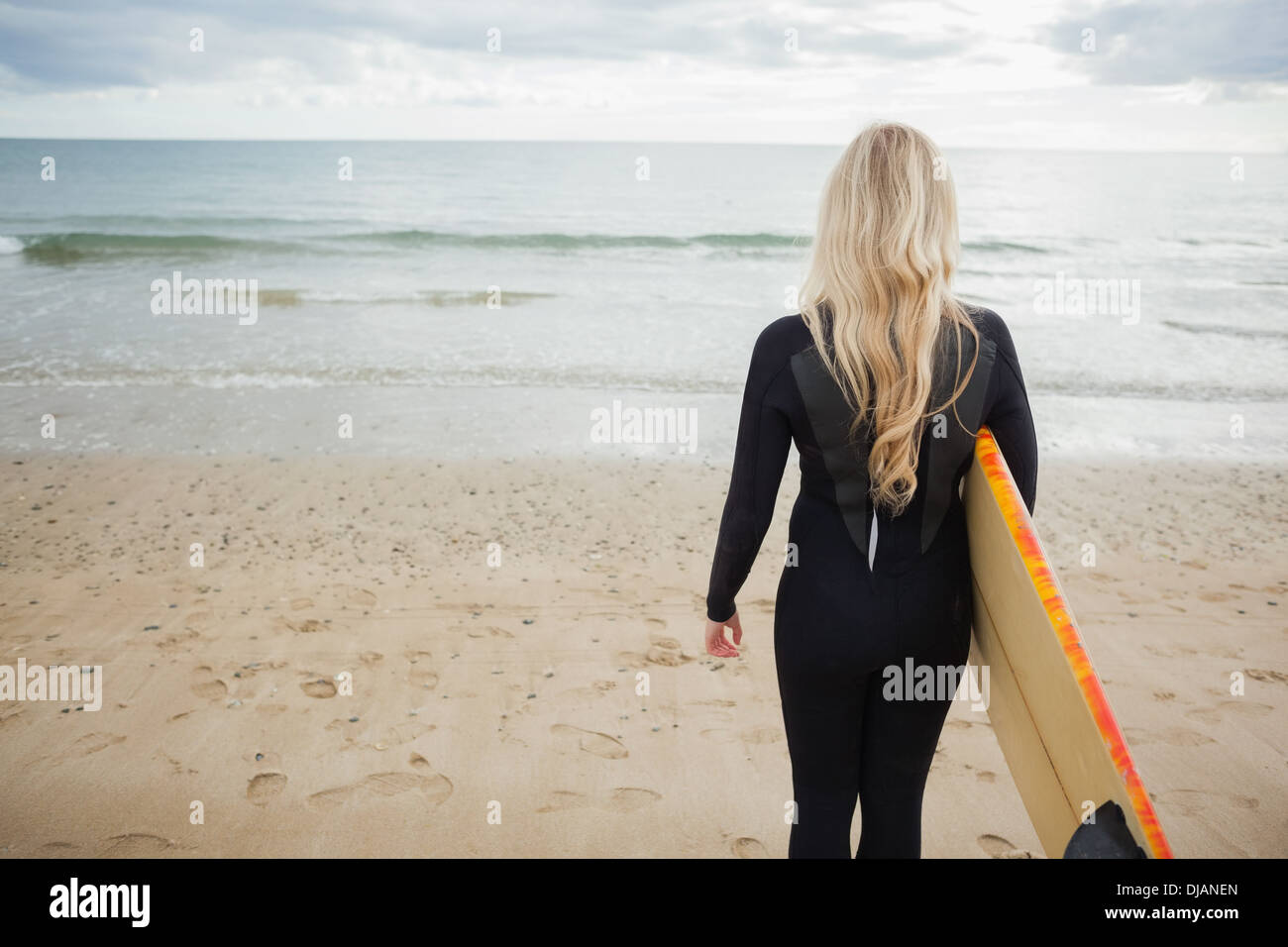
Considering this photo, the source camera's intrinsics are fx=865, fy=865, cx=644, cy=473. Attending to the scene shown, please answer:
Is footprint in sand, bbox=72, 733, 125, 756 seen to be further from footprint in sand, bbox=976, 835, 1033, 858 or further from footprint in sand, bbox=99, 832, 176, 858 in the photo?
footprint in sand, bbox=976, 835, 1033, 858

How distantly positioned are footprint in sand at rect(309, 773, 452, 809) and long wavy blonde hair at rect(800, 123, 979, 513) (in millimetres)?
2125

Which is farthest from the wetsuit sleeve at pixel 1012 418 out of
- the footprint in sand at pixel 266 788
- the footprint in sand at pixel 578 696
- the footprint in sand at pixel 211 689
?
the footprint in sand at pixel 211 689

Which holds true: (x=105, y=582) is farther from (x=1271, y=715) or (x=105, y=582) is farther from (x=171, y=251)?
(x=171, y=251)

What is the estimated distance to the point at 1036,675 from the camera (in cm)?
181

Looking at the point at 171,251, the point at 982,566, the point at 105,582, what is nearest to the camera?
the point at 982,566

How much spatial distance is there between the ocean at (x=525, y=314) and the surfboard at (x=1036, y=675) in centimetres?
86

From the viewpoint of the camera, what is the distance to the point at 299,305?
530 inches

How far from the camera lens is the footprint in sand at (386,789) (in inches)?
119

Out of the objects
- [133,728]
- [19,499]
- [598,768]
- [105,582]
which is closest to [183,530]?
[105,582]

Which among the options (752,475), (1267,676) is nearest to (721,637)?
(752,475)

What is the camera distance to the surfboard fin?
4.90ft

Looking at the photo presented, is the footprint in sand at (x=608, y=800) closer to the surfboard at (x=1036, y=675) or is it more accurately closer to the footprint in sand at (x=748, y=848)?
the footprint in sand at (x=748, y=848)

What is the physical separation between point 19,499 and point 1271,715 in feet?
23.5

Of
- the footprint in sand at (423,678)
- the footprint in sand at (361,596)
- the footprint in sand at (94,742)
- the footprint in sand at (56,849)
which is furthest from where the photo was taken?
the footprint in sand at (361,596)
